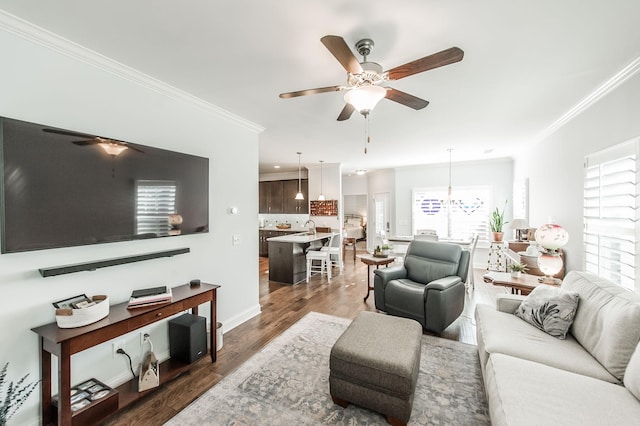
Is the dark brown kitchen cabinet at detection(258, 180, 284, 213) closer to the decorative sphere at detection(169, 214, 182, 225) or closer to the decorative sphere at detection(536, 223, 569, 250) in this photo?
the decorative sphere at detection(169, 214, 182, 225)

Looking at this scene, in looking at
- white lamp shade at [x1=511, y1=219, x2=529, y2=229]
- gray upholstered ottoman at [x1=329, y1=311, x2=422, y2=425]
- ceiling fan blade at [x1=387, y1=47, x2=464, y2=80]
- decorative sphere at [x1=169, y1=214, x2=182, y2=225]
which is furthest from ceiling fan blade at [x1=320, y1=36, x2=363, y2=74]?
white lamp shade at [x1=511, y1=219, x2=529, y2=229]

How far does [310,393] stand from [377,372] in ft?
2.21

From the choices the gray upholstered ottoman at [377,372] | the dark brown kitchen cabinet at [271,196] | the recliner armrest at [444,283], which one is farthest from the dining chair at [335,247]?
the gray upholstered ottoman at [377,372]

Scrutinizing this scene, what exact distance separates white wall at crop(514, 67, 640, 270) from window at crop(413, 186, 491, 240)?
1.68 m

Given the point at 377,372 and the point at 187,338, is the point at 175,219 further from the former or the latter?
the point at 377,372

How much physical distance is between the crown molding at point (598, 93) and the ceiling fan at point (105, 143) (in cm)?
412

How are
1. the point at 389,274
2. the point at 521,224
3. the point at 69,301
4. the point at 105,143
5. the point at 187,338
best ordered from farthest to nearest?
the point at 521,224 < the point at 389,274 < the point at 187,338 < the point at 105,143 < the point at 69,301

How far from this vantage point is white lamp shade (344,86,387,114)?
1.75 metres

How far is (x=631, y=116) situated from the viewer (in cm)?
223

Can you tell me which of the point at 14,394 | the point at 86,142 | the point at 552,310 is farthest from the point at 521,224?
the point at 14,394

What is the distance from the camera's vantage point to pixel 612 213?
2512 millimetres

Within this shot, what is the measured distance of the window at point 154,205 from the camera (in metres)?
2.26

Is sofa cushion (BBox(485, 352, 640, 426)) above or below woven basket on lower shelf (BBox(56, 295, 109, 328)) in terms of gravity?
below

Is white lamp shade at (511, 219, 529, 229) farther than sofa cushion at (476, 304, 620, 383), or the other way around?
white lamp shade at (511, 219, 529, 229)
